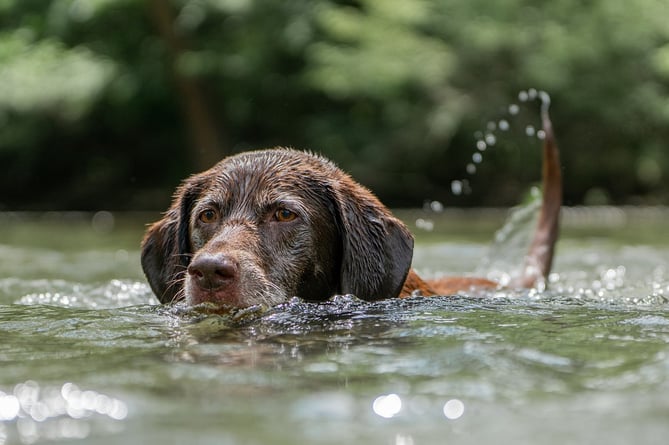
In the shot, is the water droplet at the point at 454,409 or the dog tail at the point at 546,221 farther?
the dog tail at the point at 546,221

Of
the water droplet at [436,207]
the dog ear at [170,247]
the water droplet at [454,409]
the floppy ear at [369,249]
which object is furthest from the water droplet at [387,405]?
the water droplet at [436,207]

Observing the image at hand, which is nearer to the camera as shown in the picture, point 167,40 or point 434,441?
point 434,441

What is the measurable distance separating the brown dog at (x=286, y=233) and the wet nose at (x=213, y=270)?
0.13 metres

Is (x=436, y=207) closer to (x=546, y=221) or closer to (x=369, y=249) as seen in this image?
(x=546, y=221)

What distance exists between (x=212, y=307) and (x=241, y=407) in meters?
1.57

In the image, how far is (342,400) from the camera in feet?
8.46

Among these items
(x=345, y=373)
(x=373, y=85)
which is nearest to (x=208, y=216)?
(x=345, y=373)

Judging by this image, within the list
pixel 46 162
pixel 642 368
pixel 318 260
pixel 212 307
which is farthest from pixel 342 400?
pixel 46 162

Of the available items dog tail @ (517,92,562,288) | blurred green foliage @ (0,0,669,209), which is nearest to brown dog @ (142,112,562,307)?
dog tail @ (517,92,562,288)

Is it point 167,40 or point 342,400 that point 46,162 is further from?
point 342,400

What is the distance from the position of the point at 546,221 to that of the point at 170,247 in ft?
8.65

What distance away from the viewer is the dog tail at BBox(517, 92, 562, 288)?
615 cm

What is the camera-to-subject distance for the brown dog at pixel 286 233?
4391 millimetres

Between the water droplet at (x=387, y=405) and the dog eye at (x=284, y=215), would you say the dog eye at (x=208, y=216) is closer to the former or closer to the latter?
the dog eye at (x=284, y=215)
